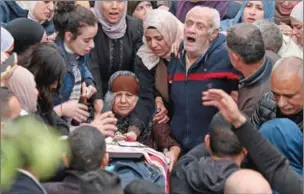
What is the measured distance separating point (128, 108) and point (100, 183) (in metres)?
1.77

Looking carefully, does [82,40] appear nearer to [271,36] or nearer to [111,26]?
[111,26]

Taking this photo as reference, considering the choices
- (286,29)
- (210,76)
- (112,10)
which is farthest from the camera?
(286,29)

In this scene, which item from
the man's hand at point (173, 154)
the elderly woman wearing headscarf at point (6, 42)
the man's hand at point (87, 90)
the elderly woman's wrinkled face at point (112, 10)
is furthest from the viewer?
the elderly woman's wrinkled face at point (112, 10)

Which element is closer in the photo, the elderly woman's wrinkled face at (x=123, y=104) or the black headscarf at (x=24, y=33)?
the black headscarf at (x=24, y=33)

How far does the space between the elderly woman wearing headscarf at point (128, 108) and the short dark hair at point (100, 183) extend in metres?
1.65

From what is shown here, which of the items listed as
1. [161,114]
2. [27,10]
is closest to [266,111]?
[161,114]

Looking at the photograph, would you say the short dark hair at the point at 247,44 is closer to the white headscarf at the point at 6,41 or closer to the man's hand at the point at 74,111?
the man's hand at the point at 74,111

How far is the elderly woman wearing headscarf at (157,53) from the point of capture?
495 centimetres

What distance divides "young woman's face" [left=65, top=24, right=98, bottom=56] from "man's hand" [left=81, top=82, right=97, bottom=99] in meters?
0.18

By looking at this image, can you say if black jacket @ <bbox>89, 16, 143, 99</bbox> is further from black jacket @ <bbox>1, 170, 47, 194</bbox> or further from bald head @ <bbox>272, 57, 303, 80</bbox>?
black jacket @ <bbox>1, 170, 47, 194</bbox>

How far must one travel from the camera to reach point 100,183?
315cm

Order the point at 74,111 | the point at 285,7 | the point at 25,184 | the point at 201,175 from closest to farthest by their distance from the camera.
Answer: the point at 25,184
the point at 201,175
the point at 74,111
the point at 285,7

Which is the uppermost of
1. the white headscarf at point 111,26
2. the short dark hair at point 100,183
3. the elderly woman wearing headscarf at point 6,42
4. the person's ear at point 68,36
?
the elderly woman wearing headscarf at point 6,42

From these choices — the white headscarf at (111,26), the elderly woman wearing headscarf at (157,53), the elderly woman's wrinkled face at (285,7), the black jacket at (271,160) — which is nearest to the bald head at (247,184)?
the black jacket at (271,160)
